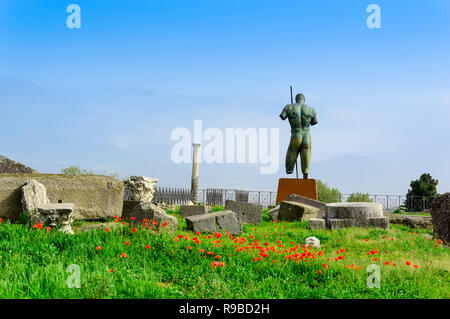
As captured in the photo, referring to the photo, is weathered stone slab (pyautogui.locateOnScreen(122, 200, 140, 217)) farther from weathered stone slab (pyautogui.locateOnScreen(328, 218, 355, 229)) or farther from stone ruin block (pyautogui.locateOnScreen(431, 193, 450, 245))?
stone ruin block (pyautogui.locateOnScreen(431, 193, 450, 245))

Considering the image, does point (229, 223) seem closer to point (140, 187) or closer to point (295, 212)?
point (295, 212)

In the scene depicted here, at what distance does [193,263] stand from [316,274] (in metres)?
1.75

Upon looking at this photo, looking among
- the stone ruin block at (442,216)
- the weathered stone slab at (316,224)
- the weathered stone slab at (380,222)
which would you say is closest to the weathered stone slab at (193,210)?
the weathered stone slab at (316,224)

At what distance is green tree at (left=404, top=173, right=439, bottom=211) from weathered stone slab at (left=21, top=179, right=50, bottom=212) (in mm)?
26820

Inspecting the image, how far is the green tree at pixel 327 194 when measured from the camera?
3158cm

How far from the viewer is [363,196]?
31.1 meters

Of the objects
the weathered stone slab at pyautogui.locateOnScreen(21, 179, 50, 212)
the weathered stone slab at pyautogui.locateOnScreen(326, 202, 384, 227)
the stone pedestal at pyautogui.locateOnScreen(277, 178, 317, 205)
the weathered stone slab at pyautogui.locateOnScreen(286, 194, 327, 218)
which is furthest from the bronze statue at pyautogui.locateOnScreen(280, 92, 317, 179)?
the weathered stone slab at pyautogui.locateOnScreen(21, 179, 50, 212)

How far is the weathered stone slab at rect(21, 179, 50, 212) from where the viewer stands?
885cm

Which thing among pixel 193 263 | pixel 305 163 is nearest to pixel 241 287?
pixel 193 263

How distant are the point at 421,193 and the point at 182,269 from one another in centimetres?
3014

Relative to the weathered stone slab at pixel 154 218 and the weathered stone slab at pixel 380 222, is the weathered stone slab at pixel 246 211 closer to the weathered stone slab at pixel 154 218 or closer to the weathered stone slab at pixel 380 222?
the weathered stone slab at pixel 380 222

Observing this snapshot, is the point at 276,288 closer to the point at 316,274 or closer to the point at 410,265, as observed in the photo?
the point at 316,274

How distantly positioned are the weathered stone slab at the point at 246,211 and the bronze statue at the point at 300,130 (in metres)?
7.14

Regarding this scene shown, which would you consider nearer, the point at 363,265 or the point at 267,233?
the point at 363,265
